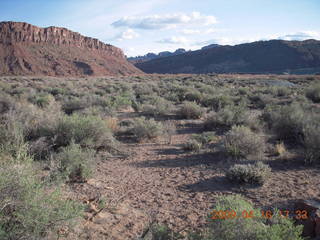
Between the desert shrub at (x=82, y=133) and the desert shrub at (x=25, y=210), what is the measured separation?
357cm

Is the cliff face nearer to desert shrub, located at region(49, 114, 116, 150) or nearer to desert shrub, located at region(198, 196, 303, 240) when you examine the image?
desert shrub, located at region(49, 114, 116, 150)

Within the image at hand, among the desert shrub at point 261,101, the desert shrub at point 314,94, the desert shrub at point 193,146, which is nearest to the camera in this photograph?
the desert shrub at point 193,146

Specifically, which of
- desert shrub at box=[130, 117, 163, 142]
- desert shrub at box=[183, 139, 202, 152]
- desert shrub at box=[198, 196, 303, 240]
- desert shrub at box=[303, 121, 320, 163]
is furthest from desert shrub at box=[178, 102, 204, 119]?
desert shrub at box=[198, 196, 303, 240]

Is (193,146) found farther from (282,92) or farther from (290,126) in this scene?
(282,92)

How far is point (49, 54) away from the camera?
68.3 m

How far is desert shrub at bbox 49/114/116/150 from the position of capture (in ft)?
21.4

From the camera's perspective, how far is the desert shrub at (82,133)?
6.52 metres

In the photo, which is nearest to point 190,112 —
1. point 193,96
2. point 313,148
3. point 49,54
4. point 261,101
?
point 193,96

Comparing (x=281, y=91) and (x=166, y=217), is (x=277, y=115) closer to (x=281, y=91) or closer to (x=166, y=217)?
(x=166, y=217)

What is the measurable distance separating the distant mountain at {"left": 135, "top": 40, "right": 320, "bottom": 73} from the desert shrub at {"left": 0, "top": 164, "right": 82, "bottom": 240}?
78.0 meters

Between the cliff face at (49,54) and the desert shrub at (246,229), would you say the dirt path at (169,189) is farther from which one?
the cliff face at (49,54)

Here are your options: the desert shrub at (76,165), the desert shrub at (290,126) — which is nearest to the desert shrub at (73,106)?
the desert shrub at (76,165)

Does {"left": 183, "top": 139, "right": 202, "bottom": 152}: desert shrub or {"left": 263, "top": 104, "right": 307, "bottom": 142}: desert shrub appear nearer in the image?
{"left": 183, "top": 139, "right": 202, "bottom": 152}: desert shrub

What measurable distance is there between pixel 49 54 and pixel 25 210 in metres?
74.6
